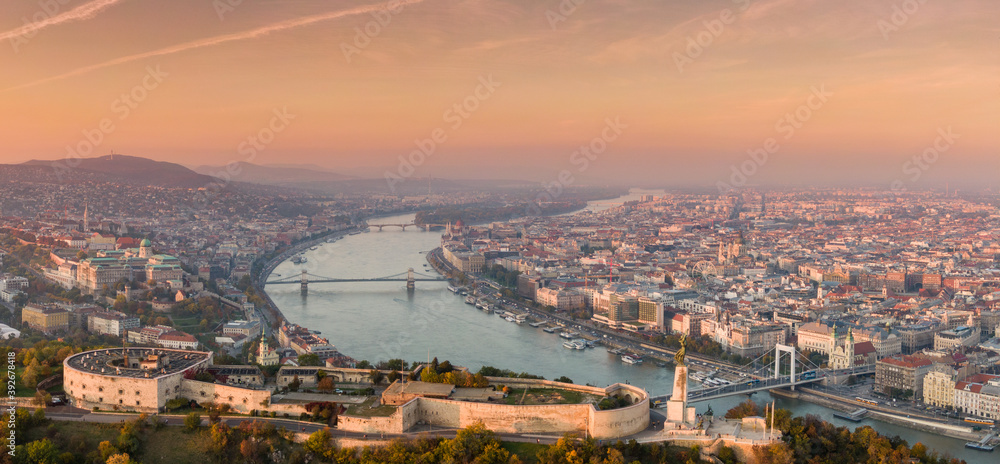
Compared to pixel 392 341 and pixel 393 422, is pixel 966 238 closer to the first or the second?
pixel 392 341

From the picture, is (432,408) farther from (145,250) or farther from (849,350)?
(145,250)

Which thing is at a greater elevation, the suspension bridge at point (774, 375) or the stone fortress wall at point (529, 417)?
the stone fortress wall at point (529, 417)

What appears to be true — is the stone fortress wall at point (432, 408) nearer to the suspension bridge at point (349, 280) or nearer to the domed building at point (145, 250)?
the suspension bridge at point (349, 280)

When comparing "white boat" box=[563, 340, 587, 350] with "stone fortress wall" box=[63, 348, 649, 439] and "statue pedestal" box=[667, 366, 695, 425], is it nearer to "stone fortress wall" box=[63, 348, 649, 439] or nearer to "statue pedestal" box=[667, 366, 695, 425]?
"statue pedestal" box=[667, 366, 695, 425]

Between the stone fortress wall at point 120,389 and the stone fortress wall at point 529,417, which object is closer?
the stone fortress wall at point 529,417

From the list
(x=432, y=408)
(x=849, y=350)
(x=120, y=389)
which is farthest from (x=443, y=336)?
(x=120, y=389)

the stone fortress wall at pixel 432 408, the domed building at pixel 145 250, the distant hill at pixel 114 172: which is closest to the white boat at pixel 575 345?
the stone fortress wall at pixel 432 408

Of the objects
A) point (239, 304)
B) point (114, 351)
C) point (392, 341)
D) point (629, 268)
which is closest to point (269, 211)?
point (629, 268)

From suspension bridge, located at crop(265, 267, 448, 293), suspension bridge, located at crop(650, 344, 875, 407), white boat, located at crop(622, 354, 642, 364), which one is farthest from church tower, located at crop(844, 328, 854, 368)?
suspension bridge, located at crop(265, 267, 448, 293)
